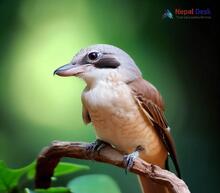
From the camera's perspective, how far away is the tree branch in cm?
118

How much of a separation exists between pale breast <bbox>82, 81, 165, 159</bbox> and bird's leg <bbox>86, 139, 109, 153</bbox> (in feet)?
0.05

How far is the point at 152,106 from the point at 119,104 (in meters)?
0.13

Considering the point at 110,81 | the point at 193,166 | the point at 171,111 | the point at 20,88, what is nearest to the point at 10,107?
the point at 20,88

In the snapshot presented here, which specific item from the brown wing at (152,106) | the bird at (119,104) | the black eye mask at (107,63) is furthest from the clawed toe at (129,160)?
the black eye mask at (107,63)

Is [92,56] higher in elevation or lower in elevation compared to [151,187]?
higher

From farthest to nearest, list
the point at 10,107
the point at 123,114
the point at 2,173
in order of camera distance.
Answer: the point at 10,107
the point at 123,114
the point at 2,173

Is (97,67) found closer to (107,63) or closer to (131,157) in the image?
(107,63)

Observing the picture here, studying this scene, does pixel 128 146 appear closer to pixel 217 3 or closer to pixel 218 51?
pixel 218 51

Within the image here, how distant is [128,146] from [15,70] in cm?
50

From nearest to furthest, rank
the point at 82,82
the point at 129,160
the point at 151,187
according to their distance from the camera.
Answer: the point at 129,160 < the point at 151,187 < the point at 82,82

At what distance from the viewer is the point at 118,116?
1316 millimetres

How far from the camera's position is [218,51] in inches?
66.2

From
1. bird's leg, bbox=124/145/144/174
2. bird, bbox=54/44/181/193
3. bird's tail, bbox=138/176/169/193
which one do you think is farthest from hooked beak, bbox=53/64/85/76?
bird's tail, bbox=138/176/169/193

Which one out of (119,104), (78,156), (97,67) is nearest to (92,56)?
(97,67)
